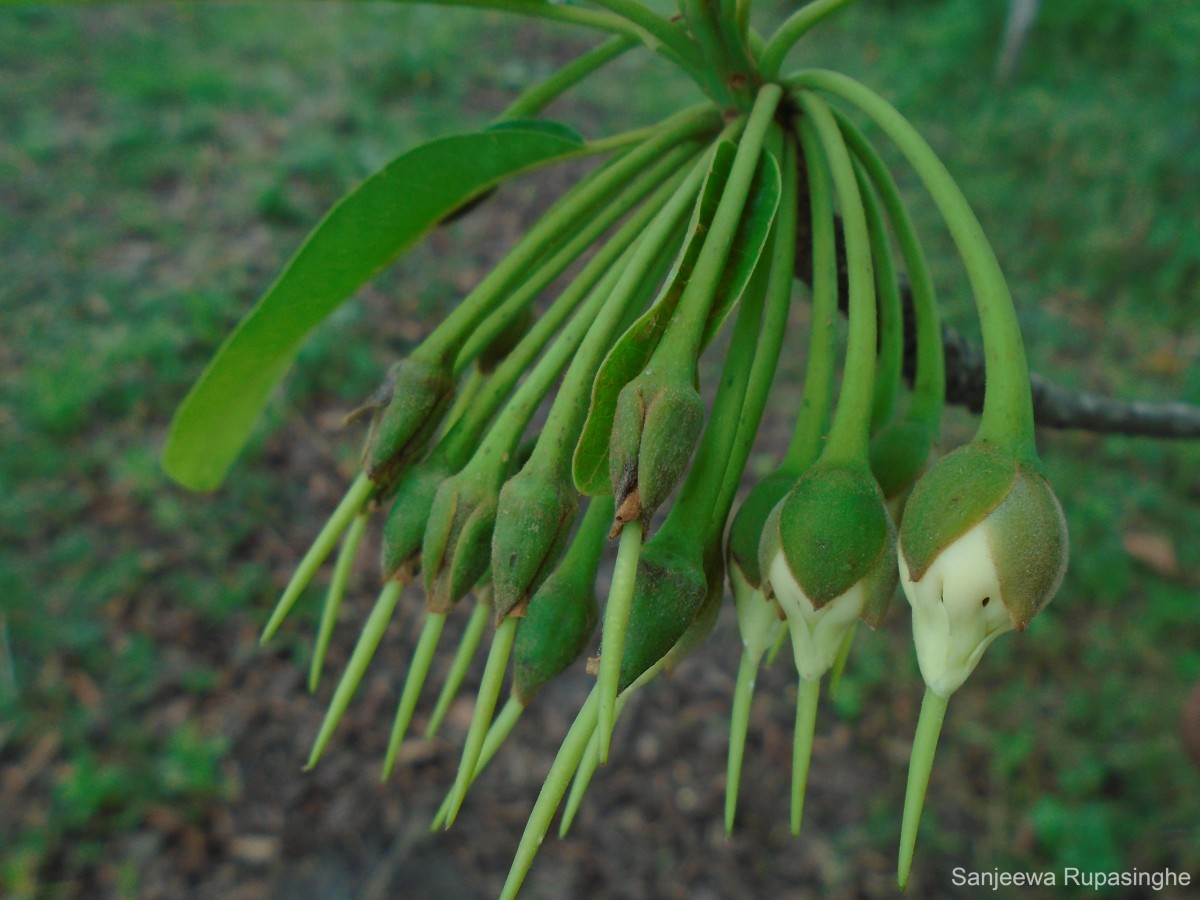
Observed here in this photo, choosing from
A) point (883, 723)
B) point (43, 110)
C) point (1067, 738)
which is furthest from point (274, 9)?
point (1067, 738)

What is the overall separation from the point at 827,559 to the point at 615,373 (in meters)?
0.19

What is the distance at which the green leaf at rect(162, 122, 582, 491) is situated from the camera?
0.80m

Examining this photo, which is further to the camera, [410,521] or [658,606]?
[410,521]

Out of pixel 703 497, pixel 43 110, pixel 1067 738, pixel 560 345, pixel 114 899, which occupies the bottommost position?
pixel 1067 738

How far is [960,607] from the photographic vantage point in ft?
1.87

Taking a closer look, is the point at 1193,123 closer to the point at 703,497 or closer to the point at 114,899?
the point at 703,497

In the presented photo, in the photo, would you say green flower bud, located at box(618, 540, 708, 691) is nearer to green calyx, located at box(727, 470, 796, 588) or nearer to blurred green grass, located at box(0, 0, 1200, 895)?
green calyx, located at box(727, 470, 796, 588)

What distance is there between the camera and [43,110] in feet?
12.6

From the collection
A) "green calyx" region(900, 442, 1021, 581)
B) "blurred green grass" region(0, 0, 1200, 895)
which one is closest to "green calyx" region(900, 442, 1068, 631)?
"green calyx" region(900, 442, 1021, 581)

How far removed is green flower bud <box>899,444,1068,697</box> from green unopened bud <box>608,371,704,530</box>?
17 centimetres

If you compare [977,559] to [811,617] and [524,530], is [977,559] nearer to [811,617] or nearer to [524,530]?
[811,617]

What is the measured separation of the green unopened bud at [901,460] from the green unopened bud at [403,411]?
353 millimetres

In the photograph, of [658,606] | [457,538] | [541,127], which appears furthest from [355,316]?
[658,606]

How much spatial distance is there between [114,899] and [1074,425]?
6.93ft
